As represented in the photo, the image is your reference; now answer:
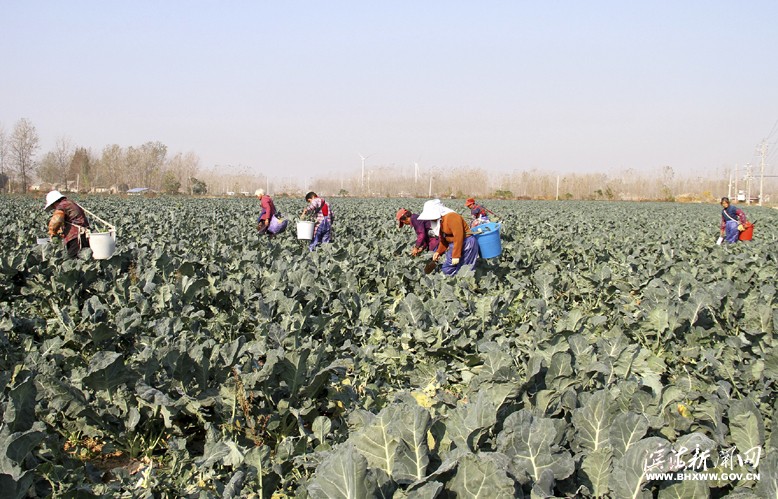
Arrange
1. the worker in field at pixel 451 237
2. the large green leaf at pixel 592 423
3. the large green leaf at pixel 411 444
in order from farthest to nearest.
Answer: the worker in field at pixel 451 237 → the large green leaf at pixel 592 423 → the large green leaf at pixel 411 444

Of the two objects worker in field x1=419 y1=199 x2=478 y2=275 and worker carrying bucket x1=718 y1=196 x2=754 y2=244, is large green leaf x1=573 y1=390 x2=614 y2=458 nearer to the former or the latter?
worker in field x1=419 y1=199 x2=478 y2=275

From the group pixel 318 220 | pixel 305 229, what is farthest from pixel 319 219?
pixel 305 229

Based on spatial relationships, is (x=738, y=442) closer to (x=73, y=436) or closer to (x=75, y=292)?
(x=73, y=436)

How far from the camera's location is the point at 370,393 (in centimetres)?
443

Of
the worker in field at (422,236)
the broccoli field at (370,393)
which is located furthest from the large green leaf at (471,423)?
the worker in field at (422,236)

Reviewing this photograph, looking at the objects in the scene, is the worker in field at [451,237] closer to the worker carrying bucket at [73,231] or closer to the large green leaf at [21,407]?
the worker carrying bucket at [73,231]

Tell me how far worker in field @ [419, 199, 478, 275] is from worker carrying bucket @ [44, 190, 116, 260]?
15.0 ft

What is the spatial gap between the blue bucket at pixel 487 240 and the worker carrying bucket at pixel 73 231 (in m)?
5.36

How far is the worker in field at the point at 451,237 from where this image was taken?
26.5ft

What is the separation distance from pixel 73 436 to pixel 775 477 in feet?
12.9

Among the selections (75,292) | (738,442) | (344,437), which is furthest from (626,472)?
(75,292)

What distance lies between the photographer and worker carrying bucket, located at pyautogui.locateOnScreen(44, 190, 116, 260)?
8.02 m

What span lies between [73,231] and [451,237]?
568 cm

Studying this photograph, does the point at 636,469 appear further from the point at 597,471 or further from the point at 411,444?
the point at 411,444
